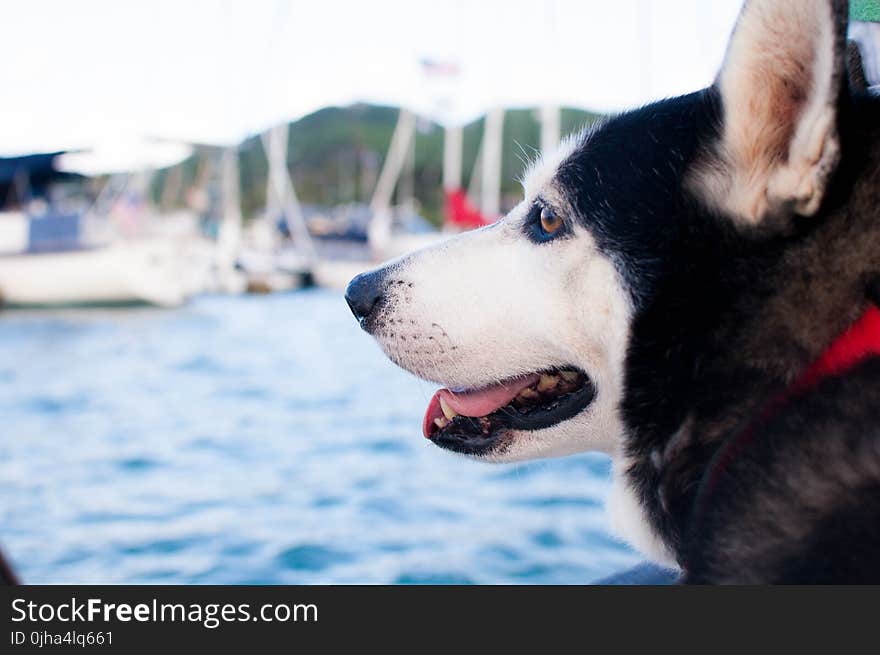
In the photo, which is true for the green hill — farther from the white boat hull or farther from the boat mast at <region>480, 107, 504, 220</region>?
the white boat hull

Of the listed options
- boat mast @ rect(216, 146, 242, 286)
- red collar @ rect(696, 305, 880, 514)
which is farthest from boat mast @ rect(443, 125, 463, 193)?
red collar @ rect(696, 305, 880, 514)

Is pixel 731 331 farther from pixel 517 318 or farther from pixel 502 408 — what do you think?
pixel 502 408

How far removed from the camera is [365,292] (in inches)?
80.7

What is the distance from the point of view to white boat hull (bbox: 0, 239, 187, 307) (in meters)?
28.1

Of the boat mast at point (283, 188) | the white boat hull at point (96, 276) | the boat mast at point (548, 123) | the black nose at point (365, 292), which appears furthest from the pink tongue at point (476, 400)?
the boat mast at point (283, 188)

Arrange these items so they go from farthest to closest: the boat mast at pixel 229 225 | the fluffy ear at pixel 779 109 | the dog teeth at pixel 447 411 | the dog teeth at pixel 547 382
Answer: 1. the boat mast at pixel 229 225
2. the dog teeth at pixel 447 411
3. the dog teeth at pixel 547 382
4. the fluffy ear at pixel 779 109

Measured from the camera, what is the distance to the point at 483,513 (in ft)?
25.3

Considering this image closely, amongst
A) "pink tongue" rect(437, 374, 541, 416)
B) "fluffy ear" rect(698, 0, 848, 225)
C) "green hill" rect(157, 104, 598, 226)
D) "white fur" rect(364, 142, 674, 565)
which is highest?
"green hill" rect(157, 104, 598, 226)

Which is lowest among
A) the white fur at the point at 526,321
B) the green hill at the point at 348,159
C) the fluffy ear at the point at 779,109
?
the white fur at the point at 526,321

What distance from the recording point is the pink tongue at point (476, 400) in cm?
200

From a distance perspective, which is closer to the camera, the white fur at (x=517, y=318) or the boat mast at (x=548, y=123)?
the white fur at (x=517, y=318)

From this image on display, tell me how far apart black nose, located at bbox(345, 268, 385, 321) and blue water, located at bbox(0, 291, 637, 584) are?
0.94ft

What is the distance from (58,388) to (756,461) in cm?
1539

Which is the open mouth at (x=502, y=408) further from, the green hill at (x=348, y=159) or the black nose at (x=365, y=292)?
the green hill at (x=348, y=159)
